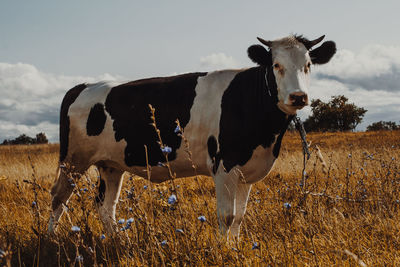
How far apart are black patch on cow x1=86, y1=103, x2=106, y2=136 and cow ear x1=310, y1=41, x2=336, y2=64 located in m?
2.84

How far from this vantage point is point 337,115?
158ft

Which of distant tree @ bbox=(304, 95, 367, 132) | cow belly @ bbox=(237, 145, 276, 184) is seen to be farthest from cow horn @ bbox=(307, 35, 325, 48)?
distant tree @ bbox=(304, 95, 367, 132)

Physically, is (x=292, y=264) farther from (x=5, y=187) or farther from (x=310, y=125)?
(x=310, y=125)

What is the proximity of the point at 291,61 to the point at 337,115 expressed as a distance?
4782 cm

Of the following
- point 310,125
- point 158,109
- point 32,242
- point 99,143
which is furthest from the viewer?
point 310,125

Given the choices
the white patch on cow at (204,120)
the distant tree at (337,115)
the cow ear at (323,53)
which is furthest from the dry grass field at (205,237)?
the distant tree at (337,115)

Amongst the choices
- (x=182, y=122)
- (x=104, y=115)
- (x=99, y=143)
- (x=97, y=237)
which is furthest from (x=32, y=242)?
(x=182, y=122)

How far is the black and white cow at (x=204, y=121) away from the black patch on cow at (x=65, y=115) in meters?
0.01

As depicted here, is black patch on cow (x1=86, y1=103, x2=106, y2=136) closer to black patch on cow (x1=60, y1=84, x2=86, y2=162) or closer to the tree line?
black patch on cow (x1=60, y1=84, x2=86, y2=162)

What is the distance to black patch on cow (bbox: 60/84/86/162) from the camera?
16.5 feet

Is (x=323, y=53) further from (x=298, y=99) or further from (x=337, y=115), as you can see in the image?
(x=337, y=115)

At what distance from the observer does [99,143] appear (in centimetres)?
478

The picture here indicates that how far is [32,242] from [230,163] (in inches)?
91.7

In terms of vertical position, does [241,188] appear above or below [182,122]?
below
